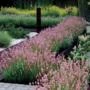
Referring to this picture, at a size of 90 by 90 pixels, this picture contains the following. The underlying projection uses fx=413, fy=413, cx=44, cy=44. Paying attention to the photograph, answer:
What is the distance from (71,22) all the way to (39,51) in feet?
15.6

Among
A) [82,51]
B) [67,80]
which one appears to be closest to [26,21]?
[82,51]

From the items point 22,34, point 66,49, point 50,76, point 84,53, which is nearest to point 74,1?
point 22,34

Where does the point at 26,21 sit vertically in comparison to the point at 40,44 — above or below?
below

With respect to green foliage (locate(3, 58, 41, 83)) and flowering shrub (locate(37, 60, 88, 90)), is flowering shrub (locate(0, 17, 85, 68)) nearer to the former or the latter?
green foliage (locate(3, 58, 41, 83))

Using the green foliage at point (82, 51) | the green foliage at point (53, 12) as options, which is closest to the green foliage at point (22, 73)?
the green foliage at point (82, 51)

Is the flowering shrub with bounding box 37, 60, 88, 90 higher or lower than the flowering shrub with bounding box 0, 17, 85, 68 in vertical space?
higher

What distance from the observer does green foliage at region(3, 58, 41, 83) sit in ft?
21.6

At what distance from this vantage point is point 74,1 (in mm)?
23078

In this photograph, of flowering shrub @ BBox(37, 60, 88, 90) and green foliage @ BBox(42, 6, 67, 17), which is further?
green foliage @ BBox(42, 6, 67, 17)

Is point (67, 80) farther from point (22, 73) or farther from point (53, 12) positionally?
point (53, 12)

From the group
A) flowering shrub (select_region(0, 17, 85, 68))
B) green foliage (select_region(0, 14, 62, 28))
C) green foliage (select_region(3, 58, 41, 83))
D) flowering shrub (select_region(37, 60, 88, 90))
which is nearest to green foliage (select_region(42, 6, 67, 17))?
green foliage (select_region(0, 14, 62, 28))

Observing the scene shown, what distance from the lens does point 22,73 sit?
261 inches

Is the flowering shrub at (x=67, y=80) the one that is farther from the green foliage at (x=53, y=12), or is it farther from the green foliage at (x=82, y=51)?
the green foliage at (x=53, y=12)

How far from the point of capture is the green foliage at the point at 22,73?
658 cm
